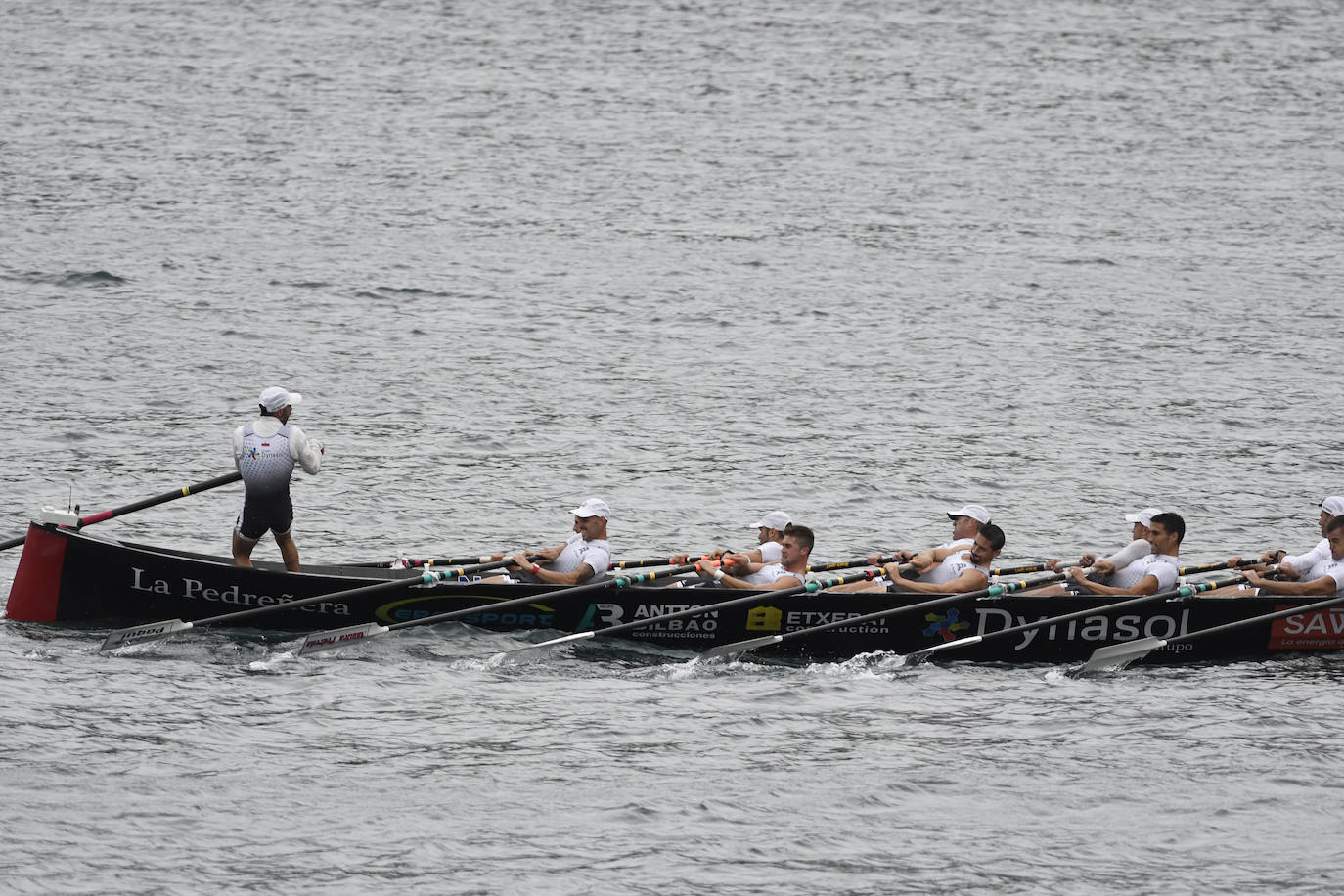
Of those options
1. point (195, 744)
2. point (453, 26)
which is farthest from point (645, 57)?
point (195, 744)

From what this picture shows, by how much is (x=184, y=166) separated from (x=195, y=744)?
3060cm

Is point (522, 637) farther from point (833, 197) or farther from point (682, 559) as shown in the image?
point (833, 197)

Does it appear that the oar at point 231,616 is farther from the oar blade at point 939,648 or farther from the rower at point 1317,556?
the rower at point 1317,556

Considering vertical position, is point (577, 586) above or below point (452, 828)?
above

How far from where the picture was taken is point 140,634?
17391 millimetres

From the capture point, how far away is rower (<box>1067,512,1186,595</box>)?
57.5 ft

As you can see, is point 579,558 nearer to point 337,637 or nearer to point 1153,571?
point 337,637

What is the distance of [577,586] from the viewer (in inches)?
681

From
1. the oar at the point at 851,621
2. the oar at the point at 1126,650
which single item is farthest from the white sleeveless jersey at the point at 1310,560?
the oar at the point at 851,621

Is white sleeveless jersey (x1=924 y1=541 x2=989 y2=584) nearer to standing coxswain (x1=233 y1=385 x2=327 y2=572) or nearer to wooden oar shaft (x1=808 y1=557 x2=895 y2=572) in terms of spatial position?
wooden oar shaft (x1=808 y1=557 x2=895 y2=572)

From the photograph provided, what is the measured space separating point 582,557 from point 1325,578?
741 cm

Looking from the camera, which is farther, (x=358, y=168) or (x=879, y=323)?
(x=358, y=168)

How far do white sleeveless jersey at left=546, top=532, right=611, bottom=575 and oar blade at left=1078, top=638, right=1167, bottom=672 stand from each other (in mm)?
4936

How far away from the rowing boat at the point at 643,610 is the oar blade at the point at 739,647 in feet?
0.58
